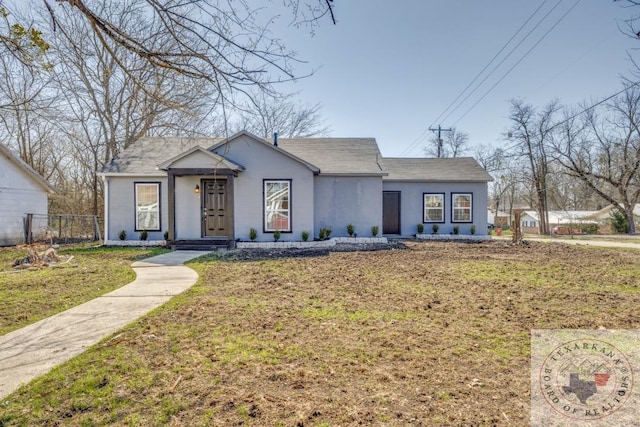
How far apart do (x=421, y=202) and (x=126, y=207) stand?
13.3m

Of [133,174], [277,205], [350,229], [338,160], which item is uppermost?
[338,160]

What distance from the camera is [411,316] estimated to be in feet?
14.5

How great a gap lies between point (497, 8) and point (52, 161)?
26551mm

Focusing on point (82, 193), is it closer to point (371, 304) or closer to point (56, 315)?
point (56, 315)

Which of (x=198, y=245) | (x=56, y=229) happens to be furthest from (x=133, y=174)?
(x=56, y=229)

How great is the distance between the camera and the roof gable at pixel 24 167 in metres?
13.9

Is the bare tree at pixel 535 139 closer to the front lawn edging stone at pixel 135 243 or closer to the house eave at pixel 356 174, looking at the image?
the house eave at pixel 356 174

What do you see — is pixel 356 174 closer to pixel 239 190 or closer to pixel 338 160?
pixel 338 160

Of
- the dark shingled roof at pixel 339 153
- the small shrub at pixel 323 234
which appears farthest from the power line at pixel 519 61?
the small shrub at pixel 323 234

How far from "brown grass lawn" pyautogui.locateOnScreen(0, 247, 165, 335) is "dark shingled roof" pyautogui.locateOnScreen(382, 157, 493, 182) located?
40.4 feet

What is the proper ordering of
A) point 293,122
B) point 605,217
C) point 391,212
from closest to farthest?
point 391,212
point 293,122
point 605,217

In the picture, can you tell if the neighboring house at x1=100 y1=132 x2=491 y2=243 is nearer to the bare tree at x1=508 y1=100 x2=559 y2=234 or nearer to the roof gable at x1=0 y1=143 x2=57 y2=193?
the roof gable at x1=0 y1=143 x2=57 y2=193

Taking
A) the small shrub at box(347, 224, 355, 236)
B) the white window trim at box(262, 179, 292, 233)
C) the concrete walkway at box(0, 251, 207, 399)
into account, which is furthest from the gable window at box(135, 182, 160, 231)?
the small shrub at box(347, 224, 355, 236)

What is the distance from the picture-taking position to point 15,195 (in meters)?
14.5
